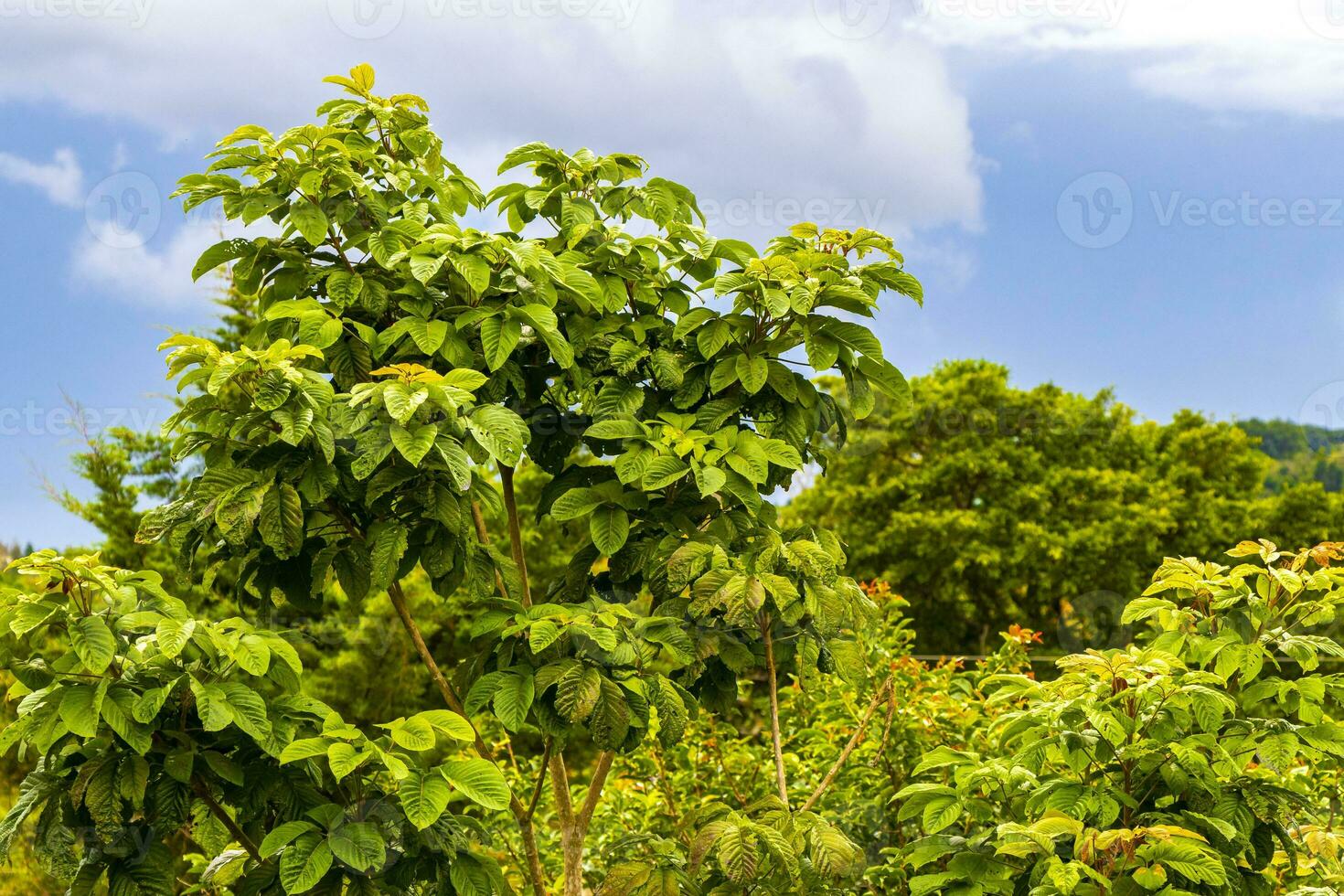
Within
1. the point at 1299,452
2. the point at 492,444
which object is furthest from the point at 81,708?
the point at 1299,452

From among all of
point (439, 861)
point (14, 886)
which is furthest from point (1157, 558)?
point (439, 861)

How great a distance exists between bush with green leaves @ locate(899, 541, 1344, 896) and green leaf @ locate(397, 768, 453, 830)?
129cm

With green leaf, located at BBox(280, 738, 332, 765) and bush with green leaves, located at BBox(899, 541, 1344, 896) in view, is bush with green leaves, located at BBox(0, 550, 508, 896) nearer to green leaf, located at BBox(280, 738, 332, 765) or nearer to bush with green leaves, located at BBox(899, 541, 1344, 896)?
green leaf, located at BBox(280, 738, 332, 765)

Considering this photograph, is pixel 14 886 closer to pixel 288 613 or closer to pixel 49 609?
pixel 288 613

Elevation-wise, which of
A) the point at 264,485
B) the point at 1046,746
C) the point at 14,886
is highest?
the point at 264,485

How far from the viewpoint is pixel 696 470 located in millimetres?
3215

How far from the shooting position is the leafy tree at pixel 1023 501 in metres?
16.8

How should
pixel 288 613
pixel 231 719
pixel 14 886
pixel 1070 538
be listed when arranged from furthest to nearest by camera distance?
1. pixel 1070 538
2. pixel 288 613
3. pixel 14 886
4. pixel 231 719

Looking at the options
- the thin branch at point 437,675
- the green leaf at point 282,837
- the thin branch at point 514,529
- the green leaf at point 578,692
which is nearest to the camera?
the green leaf at point 282,837

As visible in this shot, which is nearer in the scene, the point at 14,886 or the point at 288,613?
the point at 14,886

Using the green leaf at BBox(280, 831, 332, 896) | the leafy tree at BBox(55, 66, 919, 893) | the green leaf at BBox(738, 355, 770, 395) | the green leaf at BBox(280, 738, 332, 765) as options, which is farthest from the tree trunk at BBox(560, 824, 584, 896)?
the green leaf at BBox(738, 355, 770, 395)

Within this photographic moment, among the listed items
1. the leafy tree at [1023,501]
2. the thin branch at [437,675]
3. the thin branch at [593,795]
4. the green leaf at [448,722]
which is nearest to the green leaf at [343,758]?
the green leaf at [448,722]

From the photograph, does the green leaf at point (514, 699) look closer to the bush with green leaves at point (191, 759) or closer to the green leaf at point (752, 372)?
the bush with green leaves at point (191, 759)

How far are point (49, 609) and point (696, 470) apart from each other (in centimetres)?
162
